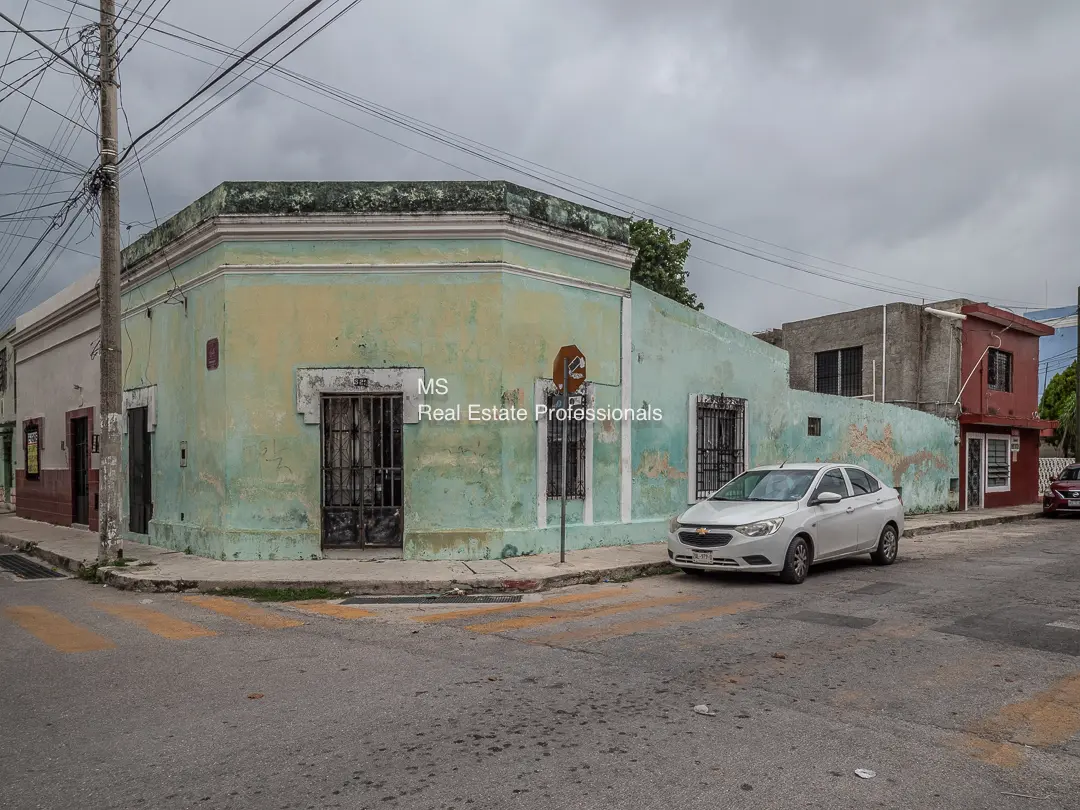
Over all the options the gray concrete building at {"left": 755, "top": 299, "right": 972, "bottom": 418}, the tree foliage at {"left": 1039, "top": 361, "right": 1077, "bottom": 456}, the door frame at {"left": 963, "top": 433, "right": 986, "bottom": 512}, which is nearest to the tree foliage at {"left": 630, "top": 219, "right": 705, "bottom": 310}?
the gray concrete building at {"left": 755, "top": 299, "right": 972, "bottom": 418}

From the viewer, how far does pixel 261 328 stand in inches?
473

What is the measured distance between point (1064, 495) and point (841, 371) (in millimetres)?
7105

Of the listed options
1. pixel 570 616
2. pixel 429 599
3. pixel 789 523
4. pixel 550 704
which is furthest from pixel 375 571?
pixel 550 704

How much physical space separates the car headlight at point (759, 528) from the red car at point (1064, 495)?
1777 centimetres

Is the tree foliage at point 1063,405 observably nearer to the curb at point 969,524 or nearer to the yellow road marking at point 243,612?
the curb at point 969,524

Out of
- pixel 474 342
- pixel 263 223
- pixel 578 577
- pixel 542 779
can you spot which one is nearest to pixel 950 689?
pixel 542 779

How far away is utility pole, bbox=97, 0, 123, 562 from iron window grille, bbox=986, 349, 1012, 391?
953 inches

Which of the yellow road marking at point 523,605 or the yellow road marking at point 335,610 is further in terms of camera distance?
the yellow road marking at point 335,610

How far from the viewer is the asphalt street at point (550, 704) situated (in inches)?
155

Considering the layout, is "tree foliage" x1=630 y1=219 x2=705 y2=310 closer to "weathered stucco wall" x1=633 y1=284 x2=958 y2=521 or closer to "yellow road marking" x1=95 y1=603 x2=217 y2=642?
"weathered stucco wall" x1=633 y1=284 x2=958 y2=521

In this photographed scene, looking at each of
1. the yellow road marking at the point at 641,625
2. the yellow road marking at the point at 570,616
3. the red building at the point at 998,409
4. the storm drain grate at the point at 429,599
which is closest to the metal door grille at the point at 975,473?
the red building at the point at 998,409

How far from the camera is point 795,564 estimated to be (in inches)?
400

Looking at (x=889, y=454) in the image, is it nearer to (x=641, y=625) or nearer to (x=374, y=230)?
(x=374, y=230)

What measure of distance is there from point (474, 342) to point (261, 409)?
3.28m
